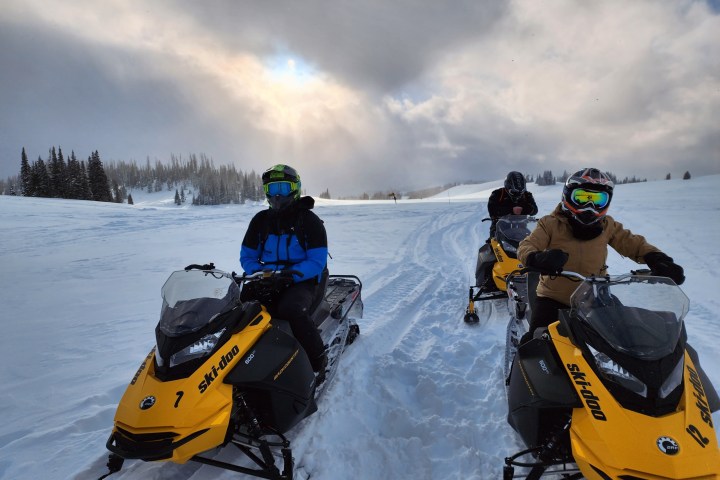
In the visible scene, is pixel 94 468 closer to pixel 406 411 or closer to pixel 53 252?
pixel 406 411

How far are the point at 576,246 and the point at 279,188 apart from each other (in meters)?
2.81

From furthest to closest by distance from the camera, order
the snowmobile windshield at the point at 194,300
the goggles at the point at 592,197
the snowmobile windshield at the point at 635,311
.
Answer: the goggles at the point at 592,197
the snowmobile windshield at the point at 194,300
the snowmobile windshield at the point at 635,311

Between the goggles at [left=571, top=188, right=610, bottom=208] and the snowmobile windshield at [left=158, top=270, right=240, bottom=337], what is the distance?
2.91 m

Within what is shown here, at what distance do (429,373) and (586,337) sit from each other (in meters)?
2.01

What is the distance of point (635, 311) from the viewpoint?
2.34 m

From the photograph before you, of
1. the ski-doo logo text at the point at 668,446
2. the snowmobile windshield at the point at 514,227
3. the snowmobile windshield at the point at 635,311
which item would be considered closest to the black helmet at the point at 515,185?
the snowmobile windshield at the point at 514,227

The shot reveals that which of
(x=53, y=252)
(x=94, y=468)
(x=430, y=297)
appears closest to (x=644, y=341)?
(x=94, y=468)

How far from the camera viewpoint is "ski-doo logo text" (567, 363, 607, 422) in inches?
82.2

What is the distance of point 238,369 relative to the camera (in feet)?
8.61

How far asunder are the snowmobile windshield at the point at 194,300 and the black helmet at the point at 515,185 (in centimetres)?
618

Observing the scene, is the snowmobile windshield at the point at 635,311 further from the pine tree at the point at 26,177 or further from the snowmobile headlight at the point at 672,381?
the pine tree at the point at 26,177

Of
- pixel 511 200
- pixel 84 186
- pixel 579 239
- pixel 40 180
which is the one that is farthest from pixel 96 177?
pixel 579 239

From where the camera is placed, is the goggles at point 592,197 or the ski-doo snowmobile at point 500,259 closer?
the goggles at point 592,197

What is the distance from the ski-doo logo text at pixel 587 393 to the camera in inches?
82.2
